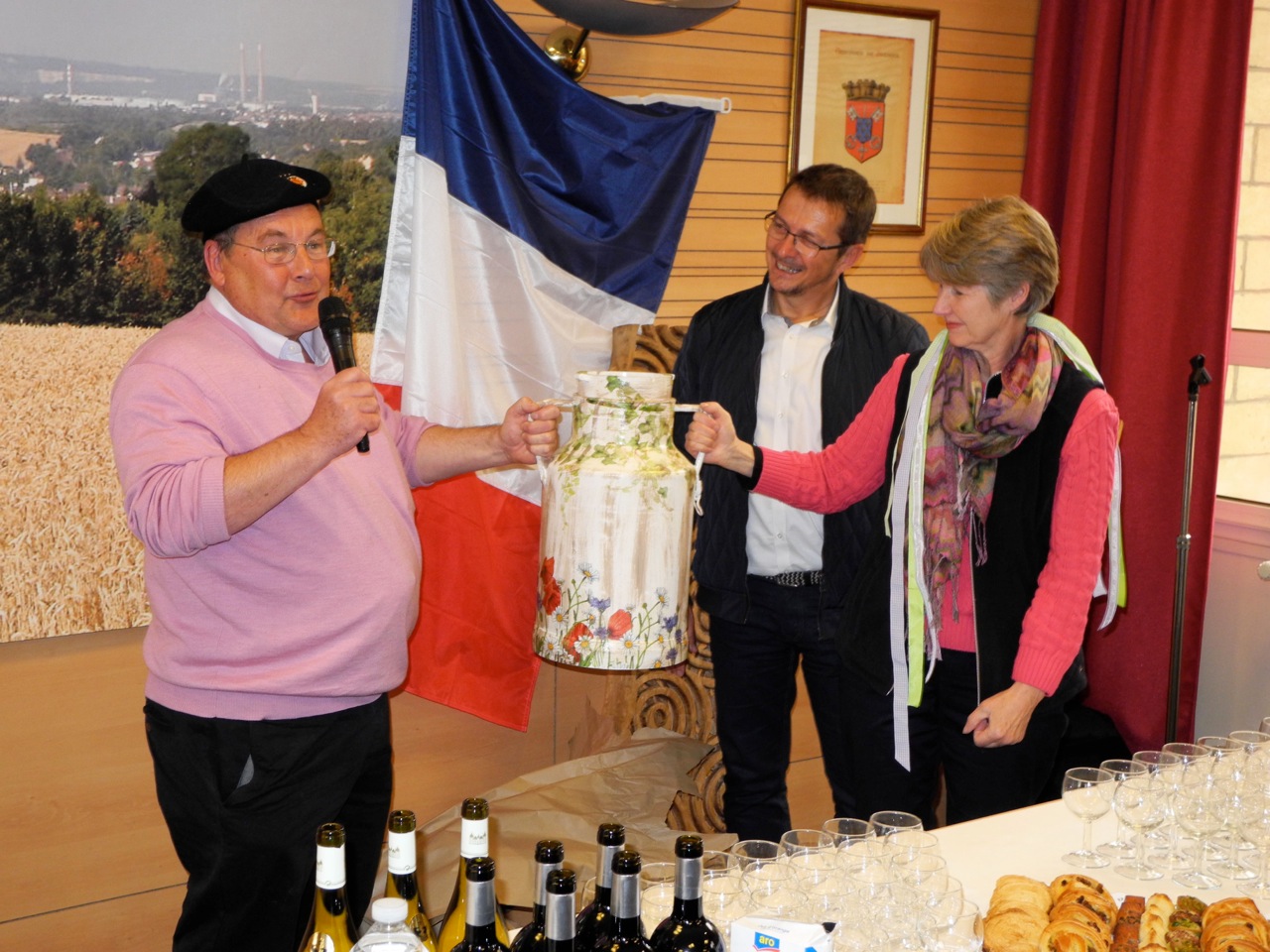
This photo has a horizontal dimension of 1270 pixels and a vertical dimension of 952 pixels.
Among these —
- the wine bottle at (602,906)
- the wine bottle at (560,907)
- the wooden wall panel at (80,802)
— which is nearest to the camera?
the wine bottle at (560,907)

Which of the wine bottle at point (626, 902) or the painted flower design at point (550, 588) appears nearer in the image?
the wine bottle at point (626, 902)

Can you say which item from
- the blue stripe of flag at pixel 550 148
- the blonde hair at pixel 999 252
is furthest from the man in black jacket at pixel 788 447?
the blonde hair at pixel 999 252

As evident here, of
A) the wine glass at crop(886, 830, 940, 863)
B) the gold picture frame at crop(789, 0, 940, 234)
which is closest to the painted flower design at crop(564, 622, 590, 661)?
the wine glass at crop(886, 830, 940, 863)

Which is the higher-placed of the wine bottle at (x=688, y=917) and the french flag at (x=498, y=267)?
the french flag at (x=498, y=267)

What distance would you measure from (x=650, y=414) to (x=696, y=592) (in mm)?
1133

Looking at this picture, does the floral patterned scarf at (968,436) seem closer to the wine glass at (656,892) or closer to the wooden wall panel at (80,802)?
the wine glass at (656,892)

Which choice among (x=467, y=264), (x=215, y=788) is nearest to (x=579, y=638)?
(x=215, y=788)

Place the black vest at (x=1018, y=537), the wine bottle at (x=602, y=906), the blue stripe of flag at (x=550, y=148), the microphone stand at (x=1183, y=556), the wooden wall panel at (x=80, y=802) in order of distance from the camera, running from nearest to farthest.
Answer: the wine bottle at (x=602, y=906)
the black vest at (x=1018, y=537)
the wooden wall panel at (x=80, y=802)
the blue stripe of flag at (x=550, y=148)
the microphone stand at (x=1183, y=556)

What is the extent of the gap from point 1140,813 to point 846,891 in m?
0.56

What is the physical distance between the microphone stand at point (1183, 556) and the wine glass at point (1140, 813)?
5.50 feet

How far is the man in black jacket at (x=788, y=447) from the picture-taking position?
273 centimetres

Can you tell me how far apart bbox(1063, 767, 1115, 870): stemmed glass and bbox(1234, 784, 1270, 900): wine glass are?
17 centimetres

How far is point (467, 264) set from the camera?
9.59ft

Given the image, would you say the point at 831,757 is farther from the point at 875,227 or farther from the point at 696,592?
the point at 875,227
